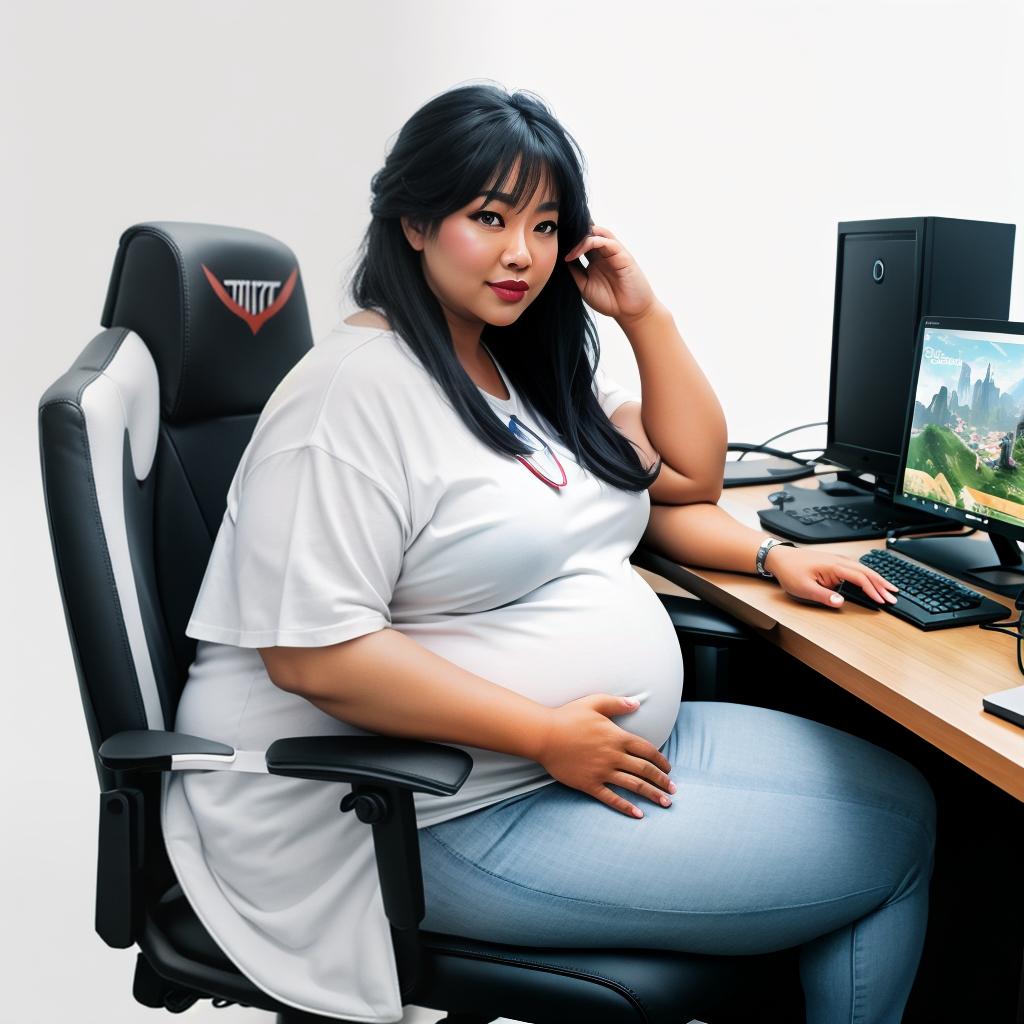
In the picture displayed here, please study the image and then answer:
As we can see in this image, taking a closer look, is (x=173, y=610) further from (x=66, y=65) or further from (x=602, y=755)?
(x=66, y=65)

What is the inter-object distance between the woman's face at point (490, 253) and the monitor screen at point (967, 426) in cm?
54

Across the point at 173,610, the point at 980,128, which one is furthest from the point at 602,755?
the point at 980,128

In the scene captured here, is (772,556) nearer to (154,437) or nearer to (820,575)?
(820,575)

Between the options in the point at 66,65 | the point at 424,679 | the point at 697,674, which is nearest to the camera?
the point at 424,679

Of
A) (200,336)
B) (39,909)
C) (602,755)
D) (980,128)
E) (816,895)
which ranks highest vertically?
(980,128)

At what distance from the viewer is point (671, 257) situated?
2162mm

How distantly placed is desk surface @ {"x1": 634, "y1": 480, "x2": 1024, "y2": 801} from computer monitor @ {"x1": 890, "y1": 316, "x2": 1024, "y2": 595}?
5 cm

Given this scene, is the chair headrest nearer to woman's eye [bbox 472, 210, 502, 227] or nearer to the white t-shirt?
the white t-shirt

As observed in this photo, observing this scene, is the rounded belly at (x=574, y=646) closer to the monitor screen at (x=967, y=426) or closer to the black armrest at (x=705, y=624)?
the black armrest at (x=705, y=624)

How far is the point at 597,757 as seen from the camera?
1.00 m

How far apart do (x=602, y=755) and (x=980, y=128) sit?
1.83 m

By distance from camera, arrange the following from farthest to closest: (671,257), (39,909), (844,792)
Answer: (671,257)
(39,909)
(844,792)

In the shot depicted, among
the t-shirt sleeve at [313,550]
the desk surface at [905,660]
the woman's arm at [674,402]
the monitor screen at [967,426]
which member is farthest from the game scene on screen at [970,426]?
the t-shirt sleeve at [313,550]

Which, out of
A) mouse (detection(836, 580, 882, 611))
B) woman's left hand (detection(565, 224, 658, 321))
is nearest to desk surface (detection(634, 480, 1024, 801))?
mouse (detection(836, 580, 882, 611))
